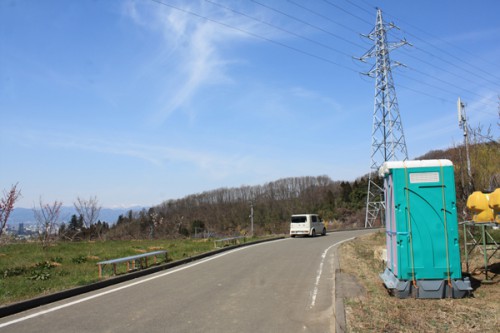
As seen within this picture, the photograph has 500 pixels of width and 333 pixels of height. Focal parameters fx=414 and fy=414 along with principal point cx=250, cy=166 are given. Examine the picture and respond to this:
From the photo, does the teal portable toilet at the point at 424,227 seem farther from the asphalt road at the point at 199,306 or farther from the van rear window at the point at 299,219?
the van rear window at the point at 299,219

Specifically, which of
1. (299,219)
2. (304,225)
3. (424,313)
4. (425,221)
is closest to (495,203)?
(425,221)

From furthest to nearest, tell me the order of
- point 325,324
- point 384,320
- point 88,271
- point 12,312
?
1. point 88,271
2. point 12,312
3. point 325,324
4. point 384,320

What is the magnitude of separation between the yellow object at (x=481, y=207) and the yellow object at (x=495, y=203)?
0.70 ft

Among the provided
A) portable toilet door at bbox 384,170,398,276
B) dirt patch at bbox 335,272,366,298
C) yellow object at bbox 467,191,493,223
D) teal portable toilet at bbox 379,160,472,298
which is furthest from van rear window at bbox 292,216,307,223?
teal portable toilet at bbox 379,160,472,298

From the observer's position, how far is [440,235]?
7.84 metres

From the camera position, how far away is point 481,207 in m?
10.1

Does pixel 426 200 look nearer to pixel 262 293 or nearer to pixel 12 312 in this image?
pixel 262 293

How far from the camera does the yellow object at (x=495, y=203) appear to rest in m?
9.34

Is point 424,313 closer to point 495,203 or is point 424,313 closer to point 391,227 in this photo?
point 391,227

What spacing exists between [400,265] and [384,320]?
1944 mm

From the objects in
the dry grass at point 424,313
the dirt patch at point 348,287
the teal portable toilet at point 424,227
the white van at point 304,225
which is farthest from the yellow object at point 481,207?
the white van at point 304,225

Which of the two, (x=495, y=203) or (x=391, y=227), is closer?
(x=391, y=227)

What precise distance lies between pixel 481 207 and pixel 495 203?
660 mm

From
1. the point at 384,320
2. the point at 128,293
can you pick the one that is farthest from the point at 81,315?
the point at 384,320
